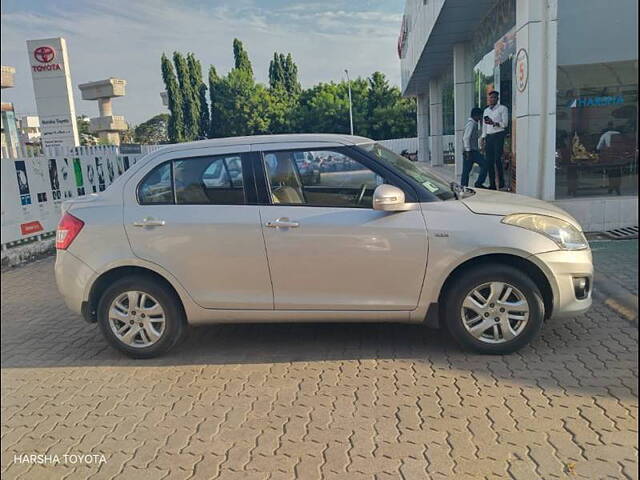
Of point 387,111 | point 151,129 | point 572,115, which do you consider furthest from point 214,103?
point 572,115

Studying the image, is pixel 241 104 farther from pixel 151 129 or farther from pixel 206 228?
pixel 206 228

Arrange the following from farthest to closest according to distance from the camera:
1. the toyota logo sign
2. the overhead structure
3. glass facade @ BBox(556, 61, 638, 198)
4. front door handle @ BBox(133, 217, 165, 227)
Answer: the overhead structure < the toyota logo sign < glass facade @ BBox(556, 61, 638, 198) < front door handle @ BBox(133, 217, 165, 227)

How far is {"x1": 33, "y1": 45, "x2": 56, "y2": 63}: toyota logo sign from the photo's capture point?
18.8 meters

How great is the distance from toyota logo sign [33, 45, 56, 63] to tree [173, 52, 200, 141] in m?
30.0

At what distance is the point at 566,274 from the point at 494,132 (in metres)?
6.32

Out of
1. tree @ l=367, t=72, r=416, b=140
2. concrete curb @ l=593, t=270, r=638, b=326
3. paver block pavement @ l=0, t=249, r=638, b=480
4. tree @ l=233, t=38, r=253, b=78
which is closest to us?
concrete curb @ l=593, t=270, r=638, b=326

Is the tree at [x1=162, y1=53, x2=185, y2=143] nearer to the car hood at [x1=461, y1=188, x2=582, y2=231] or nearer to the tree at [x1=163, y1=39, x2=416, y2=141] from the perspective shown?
the tree at [x1=163, y1=39, x2=416, y2=141]

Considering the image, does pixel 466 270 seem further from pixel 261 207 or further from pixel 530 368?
pixel 261 207

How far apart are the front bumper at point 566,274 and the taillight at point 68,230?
3.62 m

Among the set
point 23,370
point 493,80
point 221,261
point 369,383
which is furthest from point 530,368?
point 493,80

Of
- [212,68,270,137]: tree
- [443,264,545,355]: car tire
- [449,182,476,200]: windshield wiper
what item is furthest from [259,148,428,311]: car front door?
[212,68,270,137]: tree

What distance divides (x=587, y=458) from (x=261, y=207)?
269cm

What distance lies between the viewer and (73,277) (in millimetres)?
4176

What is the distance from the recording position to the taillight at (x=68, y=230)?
4164 millimetres
